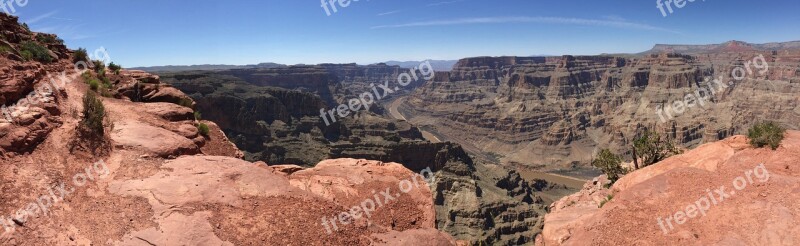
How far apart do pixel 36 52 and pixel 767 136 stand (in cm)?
3505

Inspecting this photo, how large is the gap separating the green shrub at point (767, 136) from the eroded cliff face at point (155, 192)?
14.9 meters

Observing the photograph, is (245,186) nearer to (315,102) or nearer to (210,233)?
(210,233)

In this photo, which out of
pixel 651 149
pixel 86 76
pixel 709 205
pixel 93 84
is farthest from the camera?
pixel 651 149

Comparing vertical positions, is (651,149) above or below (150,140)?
below

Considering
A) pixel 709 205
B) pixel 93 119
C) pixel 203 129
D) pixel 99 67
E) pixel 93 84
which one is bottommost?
pixel 709 205

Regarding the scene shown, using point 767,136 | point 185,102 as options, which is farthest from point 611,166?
point 185,102

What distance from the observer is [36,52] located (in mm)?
21328

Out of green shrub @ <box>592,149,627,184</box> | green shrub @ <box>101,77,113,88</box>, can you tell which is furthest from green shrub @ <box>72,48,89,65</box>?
green shrub @ <box>592,149,627,184</box>

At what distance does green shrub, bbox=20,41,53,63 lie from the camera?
819 inches

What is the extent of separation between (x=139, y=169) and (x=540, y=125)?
162536 mm

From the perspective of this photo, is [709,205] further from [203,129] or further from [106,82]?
[106,82]

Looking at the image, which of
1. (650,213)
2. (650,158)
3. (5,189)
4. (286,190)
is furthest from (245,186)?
(650,158)

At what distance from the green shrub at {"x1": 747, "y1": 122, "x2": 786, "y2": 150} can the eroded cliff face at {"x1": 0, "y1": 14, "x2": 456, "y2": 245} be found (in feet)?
48.8

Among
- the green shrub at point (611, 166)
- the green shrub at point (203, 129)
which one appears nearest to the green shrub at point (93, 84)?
the green shrub at point (203, 129)
